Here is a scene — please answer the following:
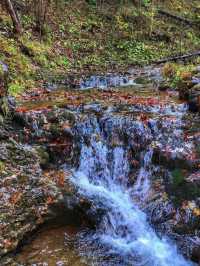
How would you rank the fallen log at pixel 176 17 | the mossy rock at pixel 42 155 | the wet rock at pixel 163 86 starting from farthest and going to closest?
1. the fallen log at pixel 176 17
2. the wet rock at pixel 163 86
3. the mossy rock at pixel 42 155

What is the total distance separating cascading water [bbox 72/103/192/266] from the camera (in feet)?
20.9

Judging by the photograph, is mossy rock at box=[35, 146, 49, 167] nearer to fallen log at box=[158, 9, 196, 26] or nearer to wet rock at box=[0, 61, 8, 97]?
wet rock at box=[0, 61, 8, 97]

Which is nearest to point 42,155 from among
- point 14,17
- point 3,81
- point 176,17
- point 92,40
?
point 3,81

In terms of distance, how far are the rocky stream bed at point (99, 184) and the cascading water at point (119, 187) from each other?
18mm

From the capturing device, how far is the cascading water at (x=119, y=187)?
638cm

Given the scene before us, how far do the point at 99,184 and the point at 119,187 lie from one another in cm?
43

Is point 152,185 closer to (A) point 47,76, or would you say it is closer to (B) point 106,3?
(A) point 47,76

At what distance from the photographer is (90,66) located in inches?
628

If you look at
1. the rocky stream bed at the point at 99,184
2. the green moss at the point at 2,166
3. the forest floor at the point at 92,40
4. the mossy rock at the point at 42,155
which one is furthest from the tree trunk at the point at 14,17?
the green moss at the point at 2,166

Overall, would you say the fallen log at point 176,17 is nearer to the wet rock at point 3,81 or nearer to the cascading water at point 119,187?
the wet rock at point 3,81

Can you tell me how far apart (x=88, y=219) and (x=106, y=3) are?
17.6 m

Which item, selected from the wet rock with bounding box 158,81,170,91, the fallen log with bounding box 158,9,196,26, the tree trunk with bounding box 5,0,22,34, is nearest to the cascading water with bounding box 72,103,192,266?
the wet rock with bounding box 158,81,170,91

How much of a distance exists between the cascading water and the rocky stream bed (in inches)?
0.7

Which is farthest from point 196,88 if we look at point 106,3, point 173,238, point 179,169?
point 106,3
